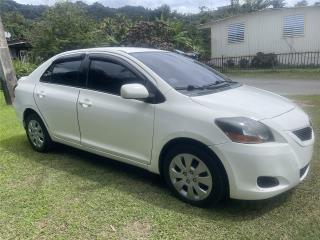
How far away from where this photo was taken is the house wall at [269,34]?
23.5 metres

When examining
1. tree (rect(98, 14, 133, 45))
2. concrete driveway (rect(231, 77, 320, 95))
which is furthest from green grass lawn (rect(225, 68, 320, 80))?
tree (rect(98, 14, 133, 45))

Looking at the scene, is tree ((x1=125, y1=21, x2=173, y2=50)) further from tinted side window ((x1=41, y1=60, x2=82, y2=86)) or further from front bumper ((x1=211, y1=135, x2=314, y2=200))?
front bumper ((x1=211, y1=135, x2=314, y2=200))

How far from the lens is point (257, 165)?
12.5 feet

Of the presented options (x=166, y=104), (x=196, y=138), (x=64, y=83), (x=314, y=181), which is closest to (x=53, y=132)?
(x=64, y=83)

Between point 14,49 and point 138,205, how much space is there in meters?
38.2

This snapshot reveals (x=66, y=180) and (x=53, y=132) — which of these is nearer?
(x=66, y=180)

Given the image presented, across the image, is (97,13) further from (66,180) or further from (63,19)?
(66,180)

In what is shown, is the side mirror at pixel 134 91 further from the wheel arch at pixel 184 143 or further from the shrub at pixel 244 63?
the shrub at pixel 244 63

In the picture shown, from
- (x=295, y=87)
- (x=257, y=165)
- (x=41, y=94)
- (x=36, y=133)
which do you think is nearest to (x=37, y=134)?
(x=36, y=133)

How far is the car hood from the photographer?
4.06 metres

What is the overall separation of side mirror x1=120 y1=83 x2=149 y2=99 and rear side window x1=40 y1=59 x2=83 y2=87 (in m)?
1.26

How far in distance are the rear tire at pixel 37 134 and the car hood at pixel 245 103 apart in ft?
9.51

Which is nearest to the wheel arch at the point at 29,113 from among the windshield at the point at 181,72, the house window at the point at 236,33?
the windshield at the point at 181,72

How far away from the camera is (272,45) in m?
24.9
